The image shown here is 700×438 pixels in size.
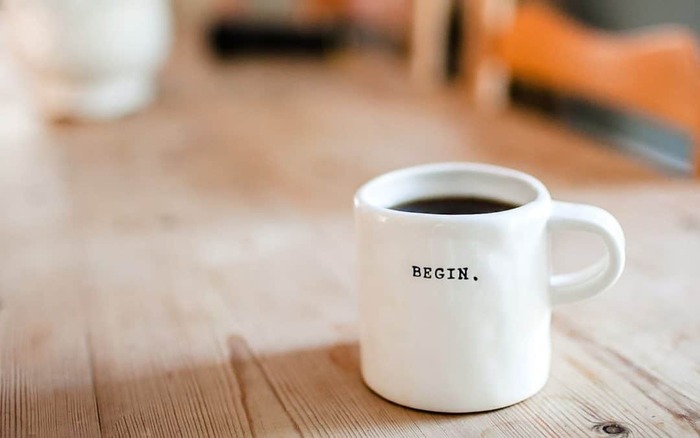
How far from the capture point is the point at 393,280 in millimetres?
458

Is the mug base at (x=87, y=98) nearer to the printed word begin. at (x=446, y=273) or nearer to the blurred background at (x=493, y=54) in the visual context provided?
the blurred background at (x=493, y=54)

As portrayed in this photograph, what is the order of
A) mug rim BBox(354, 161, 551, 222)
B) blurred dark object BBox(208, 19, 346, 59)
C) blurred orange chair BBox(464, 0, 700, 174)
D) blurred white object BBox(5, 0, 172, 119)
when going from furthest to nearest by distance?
blurred dark object BBox(208, 19, 346, 59) → blurred white object BBox(5, 0, 172, 119) → blurred orange chair BBox(464, 0, 700, 174) → mug rim BBox(354, 161, 551, 222)

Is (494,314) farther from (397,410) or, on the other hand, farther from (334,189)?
(334,189)

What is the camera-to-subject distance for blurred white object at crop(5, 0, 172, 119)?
113cm

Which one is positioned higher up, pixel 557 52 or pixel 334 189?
pixel 557 52

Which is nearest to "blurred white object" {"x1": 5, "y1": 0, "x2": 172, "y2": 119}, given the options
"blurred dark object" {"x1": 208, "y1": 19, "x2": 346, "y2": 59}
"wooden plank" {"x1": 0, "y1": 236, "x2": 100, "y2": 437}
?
"blurred dark object" {"x1": 208, "y1": 19, "x2": 346, "y2": 59}

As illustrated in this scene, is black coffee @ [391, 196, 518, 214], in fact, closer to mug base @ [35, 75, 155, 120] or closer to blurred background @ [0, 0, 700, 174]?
blurred background @ [0, 0, 700, 174]

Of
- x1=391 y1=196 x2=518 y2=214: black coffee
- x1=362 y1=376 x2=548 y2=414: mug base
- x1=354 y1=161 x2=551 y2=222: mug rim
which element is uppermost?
x1=354 y1=161 x2=551 y2=222: mug rim

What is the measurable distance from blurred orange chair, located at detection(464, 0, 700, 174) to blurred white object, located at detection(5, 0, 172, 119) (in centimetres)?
47

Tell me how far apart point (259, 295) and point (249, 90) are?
0.79 metres

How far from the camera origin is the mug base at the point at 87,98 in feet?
3.96

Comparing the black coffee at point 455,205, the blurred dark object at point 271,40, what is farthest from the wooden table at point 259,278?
the blurred dark object at point 271,40

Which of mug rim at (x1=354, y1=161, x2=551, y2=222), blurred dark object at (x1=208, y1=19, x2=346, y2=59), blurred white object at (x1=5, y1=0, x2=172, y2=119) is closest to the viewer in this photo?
mug rim at (x1=354, y1=161, x2=551, y2=222)

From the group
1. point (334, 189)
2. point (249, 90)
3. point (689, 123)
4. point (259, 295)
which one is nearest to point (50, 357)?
point (259, 295)
